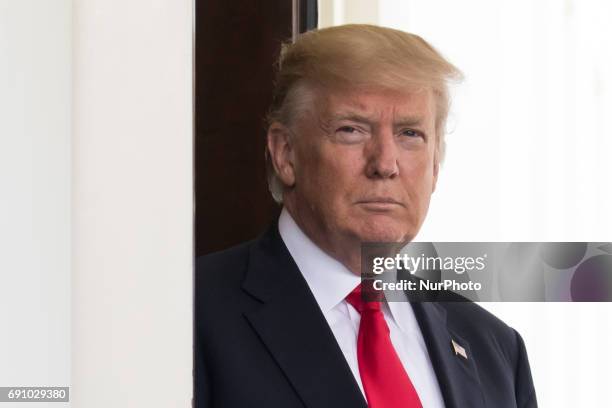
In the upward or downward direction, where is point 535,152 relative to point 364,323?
upward

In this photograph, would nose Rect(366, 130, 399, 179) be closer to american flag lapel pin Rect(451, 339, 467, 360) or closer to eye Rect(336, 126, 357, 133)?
eye Rect(336, 126, 357, 133)

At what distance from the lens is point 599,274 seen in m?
0.80

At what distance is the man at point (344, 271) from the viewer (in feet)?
2.60

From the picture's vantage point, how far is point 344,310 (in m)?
0.82

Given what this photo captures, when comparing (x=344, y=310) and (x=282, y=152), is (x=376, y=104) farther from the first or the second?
(x=344, y=310)
